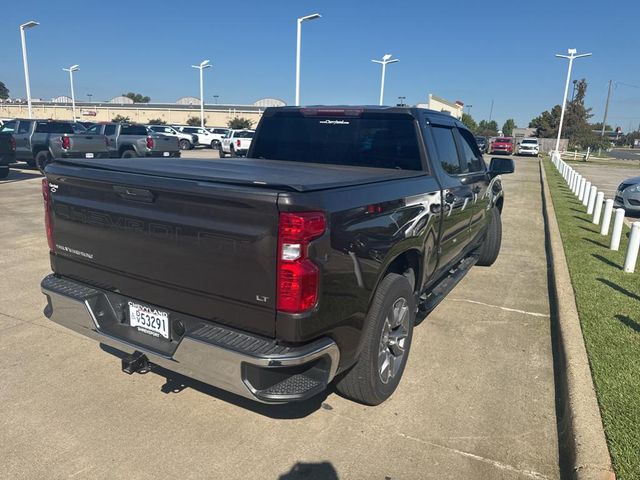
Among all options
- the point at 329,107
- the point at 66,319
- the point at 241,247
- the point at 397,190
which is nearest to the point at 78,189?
the point at 66,319

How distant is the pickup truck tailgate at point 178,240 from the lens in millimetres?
2373

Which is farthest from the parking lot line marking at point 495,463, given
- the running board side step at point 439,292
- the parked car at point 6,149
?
the parked car at point 6,149

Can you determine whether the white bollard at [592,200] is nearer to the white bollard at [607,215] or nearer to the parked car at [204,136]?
the white bollard at [607,215]

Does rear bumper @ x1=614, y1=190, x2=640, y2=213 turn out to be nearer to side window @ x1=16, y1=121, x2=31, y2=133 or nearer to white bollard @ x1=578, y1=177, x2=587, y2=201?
white bollard @ x1=578, y1=177, x2=587, y2=201

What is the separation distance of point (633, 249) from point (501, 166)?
1.97 m

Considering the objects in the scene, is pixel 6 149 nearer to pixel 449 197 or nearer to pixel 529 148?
pixel 449 197

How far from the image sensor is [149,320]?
2.87m

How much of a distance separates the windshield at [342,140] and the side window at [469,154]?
1155 mm

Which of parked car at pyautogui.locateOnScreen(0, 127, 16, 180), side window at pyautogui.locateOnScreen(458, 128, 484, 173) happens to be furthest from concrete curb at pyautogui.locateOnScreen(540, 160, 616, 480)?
parked car at pyautogui.locateOnScreen(0, 127, 16, 180)

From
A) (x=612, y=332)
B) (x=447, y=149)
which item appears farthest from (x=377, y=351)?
(x=612, y=332)

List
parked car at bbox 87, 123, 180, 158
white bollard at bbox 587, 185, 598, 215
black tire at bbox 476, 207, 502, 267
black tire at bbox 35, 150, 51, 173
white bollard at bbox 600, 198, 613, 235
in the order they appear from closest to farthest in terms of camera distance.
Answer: black tire at bbox 476, 207, 502, 267, white bollard at bbox 600, 198, 613, 235, white bollard at bbox 587, 185, 598, 215, black tire at bbox 35, 150, 51, 173, parked car at bbox 87, 123, 180, 158

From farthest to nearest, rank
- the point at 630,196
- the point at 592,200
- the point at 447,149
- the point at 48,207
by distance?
the point at 630,196
the point at 592,200
the point at 447,149
the point at 48,207

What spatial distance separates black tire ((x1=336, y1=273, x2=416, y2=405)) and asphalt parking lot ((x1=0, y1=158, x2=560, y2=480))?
0.50 ft

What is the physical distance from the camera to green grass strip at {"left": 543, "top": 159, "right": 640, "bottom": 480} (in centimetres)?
289
